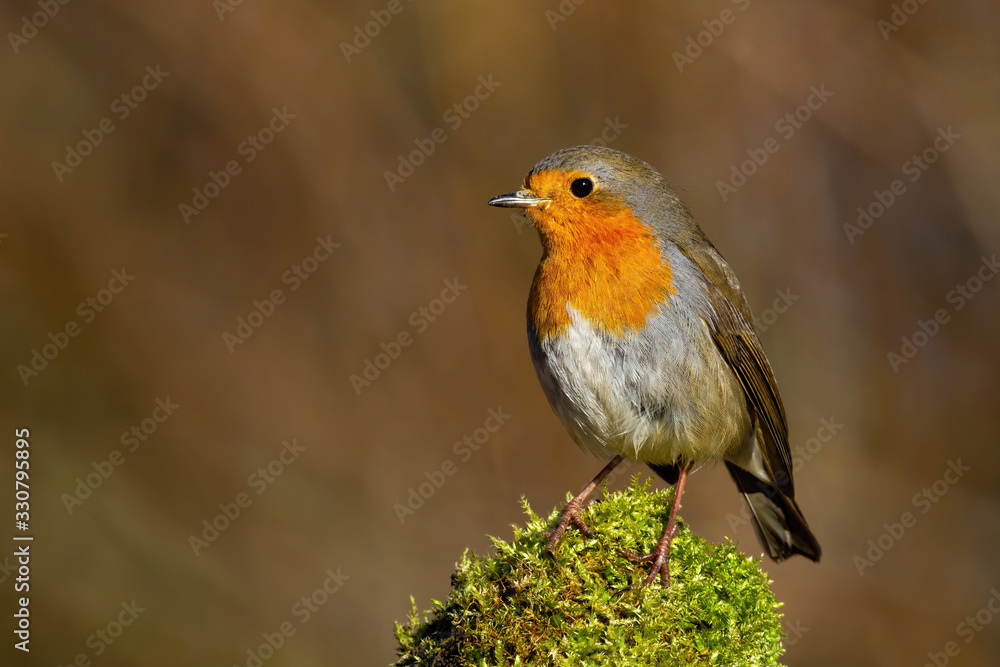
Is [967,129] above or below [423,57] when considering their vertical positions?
above

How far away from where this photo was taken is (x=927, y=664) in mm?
6078

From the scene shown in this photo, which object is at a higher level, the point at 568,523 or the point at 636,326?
the point at 636,326

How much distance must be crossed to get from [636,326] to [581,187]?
634 mm

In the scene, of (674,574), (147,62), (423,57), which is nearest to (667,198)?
(674,574)

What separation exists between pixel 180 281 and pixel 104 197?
807mm

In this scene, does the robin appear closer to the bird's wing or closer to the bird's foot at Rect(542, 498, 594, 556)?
the bird's wing

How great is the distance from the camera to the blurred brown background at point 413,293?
6137 mm

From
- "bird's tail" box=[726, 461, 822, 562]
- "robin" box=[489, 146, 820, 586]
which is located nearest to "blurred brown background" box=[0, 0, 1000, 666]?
"bird's tail" box=[726, 461, 822, 562]

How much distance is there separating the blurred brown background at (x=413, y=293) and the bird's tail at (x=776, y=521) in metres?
2.52

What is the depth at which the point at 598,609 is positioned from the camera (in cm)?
225

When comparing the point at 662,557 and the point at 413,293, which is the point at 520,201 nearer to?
the point at 662,557

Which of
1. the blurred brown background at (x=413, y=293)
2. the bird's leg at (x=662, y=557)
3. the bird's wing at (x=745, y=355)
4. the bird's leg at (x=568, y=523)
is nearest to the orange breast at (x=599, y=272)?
the bird's wing at (x=745, y=355)

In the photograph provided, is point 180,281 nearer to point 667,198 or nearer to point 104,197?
point 104,197

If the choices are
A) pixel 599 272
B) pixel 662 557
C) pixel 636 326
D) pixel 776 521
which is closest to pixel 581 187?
pixel 599 272
